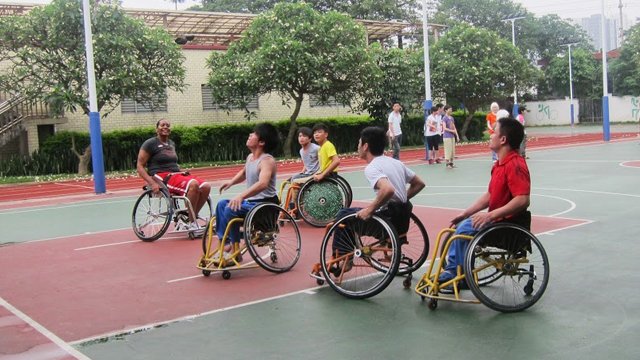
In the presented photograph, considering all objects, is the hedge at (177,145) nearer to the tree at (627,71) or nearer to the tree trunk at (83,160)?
the tree trunk at (83,160)

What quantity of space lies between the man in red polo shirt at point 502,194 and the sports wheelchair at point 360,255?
20.2 inches

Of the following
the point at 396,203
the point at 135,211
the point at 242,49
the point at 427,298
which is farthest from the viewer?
the point at 242,49

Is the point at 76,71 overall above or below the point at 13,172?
above

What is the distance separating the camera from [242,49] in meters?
26.3

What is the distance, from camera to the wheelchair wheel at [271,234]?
6766 mm

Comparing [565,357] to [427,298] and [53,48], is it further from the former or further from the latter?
[53,48]

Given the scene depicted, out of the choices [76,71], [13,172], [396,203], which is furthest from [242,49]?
[396,203]

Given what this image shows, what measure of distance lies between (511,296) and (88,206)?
10.5 metres

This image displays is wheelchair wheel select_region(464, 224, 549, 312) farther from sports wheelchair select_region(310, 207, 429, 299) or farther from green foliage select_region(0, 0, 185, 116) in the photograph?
green foliage select_region(0, 0, 185, 116)

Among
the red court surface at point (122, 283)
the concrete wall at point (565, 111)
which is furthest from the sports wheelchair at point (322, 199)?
the concrete wall at point (565, 111)

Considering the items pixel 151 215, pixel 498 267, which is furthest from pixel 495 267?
pixel 151 215

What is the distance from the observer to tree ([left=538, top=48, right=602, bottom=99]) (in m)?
55.1

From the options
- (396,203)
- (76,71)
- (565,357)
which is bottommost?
(565,357)

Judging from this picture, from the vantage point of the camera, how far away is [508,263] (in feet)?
17.9
